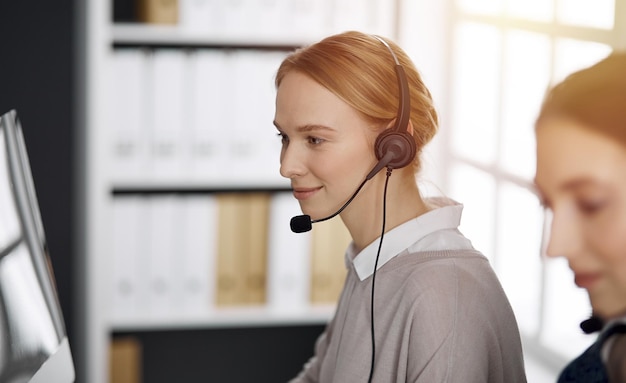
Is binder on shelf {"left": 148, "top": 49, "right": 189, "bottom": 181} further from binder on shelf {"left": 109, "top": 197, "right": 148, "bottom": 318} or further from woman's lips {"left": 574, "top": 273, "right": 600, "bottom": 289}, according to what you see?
woman's lips {"left": 574, "top": 273, "right": 600, "bottom": 289}

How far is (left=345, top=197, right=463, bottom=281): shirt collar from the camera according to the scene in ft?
4.48

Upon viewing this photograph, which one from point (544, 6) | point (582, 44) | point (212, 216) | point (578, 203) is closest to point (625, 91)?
point (578, 203)

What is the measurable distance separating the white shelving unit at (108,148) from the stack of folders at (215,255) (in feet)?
0.10

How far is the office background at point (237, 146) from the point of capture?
218 centimetres

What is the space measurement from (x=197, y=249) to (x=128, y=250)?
7.5 inches

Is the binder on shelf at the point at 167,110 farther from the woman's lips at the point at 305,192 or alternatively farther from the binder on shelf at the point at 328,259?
the woman's lips at the point at 305,192

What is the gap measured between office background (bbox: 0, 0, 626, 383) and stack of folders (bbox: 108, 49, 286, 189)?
2 centimetres

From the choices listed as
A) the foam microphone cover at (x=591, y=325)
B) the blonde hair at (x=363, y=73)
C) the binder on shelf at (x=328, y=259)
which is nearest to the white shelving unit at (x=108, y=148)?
the binder on shelf at (x=328, y=259)

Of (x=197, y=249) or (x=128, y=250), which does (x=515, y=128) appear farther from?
(x=128, y=250)

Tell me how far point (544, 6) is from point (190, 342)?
5.20 feet

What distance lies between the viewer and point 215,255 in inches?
104

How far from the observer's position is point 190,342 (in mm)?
3012

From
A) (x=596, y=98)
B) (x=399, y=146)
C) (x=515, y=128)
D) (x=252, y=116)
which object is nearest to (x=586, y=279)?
(x=596, y=98)

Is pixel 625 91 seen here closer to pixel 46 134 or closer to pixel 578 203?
pixel 578 203
